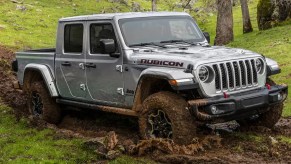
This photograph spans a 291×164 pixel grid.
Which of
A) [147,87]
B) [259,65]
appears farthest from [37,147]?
[259,65]

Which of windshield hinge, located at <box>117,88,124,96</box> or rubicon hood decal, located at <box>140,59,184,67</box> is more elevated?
rubicon hood decal, located at <box>140,59,184,67</box>

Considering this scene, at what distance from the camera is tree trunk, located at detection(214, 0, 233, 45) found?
23.4 meters

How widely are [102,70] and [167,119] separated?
1.73 m

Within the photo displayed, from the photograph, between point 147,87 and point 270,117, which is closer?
point 147,87

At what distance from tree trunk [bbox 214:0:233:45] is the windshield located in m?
14.8

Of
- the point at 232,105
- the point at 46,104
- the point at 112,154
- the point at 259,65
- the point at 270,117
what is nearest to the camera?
the point at 232,105

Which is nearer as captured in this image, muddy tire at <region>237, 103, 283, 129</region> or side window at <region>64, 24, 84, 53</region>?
muddy tire at <region>237, 103, 283, 129</region>

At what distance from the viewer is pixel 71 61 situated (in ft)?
30.4

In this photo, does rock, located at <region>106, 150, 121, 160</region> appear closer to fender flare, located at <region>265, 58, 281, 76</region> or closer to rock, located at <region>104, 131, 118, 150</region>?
rock, located at <region>104, 131, 118, 150</region>

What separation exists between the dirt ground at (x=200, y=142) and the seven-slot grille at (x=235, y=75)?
35.4 inches

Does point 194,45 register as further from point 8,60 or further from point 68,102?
point 8,60

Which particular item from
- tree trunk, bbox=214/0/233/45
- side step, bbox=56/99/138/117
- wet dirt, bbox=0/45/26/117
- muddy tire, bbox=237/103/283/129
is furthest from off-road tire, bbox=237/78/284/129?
tree trunk, bbox=214/0/233/45

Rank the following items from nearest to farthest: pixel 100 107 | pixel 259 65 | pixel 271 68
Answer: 1. pixel 259 65
2. pixel 271 68
3. pixel 100 107

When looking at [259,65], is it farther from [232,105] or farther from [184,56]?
[184,56]
